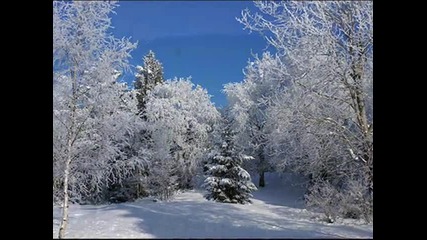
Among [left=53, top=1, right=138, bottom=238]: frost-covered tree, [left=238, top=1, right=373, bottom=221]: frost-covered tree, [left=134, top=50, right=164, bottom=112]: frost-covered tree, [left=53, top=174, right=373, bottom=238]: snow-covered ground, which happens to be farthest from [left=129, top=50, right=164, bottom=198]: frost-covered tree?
[left=53, top=174, right=373, bottom=238]: snow-covered ground

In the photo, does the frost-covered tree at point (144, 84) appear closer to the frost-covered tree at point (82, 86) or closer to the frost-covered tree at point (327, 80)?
the frost-covered tree at point (82, 86)

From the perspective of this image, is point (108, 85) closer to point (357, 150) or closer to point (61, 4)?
point (61, 4)

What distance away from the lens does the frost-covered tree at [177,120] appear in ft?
26.4

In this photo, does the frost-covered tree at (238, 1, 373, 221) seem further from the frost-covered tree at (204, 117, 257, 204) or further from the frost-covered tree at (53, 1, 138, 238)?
the frost-covered tree at (204, 117, 257, 204)

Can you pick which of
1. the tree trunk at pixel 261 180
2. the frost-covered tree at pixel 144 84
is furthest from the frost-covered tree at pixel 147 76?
the tree trunk at pixel 261 180

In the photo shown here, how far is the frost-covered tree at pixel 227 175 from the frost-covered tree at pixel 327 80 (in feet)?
10.1

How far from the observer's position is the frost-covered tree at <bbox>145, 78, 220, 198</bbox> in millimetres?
8039

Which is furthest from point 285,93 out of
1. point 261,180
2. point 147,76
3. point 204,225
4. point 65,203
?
point 261,180

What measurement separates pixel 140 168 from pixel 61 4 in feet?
15.8

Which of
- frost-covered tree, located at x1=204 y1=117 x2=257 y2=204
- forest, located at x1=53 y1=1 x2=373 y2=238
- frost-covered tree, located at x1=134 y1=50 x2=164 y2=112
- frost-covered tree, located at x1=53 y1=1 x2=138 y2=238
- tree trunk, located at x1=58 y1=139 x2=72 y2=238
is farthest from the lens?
frost-covered tree, located at x1=204 y1=117 x2=257 y2=204

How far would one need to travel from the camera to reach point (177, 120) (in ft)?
27.1

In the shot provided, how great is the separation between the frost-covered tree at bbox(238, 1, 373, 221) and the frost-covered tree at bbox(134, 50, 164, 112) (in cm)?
204
